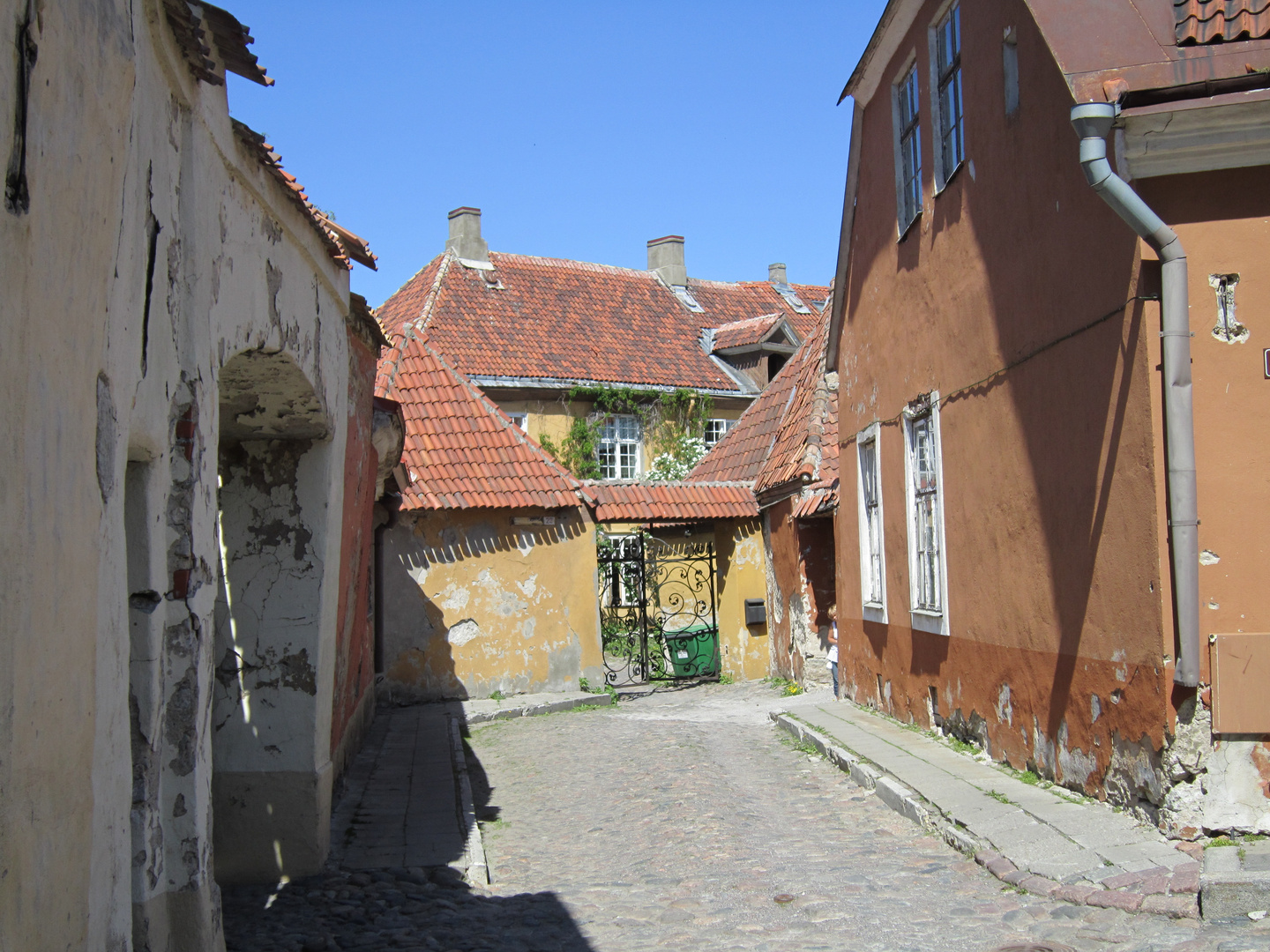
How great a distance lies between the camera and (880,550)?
11953mm

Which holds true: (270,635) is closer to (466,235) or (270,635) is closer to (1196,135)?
(1196,135)

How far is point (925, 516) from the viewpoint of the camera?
1036 centimetres

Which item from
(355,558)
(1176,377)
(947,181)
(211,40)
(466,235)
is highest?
(466,235)

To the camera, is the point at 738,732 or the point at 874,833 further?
the point at 738,732

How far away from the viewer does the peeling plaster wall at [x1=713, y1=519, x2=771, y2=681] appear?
717 inches

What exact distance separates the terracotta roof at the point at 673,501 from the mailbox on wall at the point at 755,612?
135 cm

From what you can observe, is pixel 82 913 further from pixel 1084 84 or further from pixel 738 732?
pixel 738 732

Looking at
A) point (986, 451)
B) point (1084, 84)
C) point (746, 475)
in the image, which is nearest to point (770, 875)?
point (986, 451)

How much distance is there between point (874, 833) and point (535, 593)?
9.10 meters

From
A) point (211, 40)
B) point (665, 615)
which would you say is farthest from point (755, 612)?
point (211, 40)

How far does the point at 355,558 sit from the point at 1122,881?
6.69 m

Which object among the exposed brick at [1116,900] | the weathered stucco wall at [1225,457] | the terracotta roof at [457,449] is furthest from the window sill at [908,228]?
the terracotta roof at [457,449]

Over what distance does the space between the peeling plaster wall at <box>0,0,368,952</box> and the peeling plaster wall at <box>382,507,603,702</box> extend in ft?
33.2

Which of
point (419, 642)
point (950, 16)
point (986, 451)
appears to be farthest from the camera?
point (419, 642)
